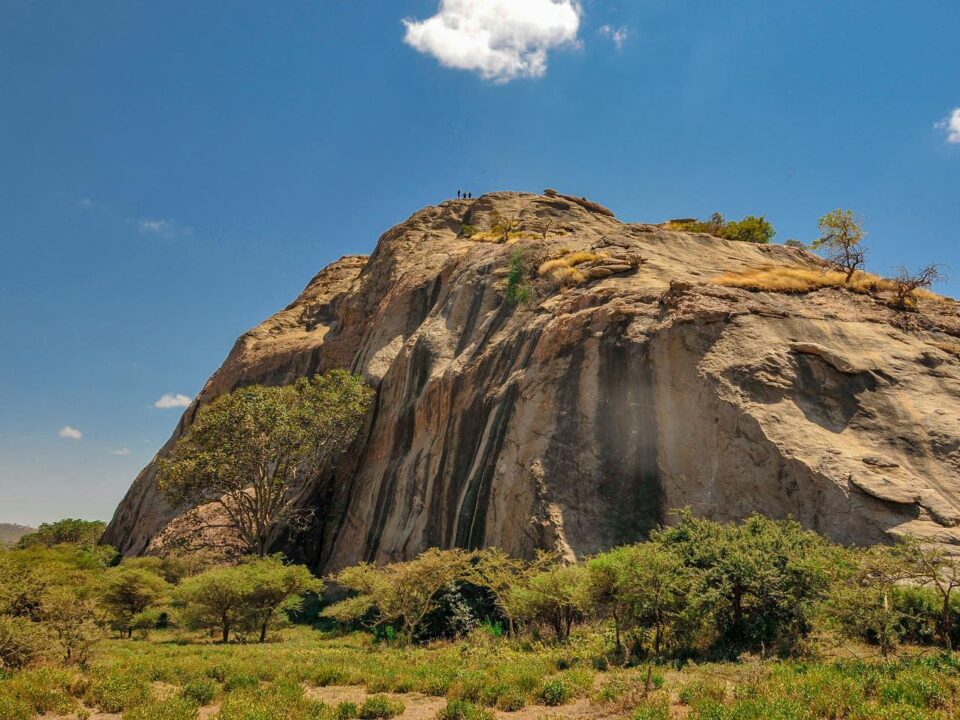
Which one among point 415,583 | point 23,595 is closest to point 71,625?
point 23,595

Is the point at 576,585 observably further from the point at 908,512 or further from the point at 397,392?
the point at 397,392

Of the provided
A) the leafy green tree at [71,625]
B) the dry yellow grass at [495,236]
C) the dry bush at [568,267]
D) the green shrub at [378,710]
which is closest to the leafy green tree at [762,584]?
the green shrub at [378,710]

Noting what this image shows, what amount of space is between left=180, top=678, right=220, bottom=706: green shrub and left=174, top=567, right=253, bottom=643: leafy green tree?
533 inches

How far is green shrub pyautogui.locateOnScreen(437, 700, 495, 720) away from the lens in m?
11.0

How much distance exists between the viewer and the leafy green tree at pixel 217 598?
2648 centimetres

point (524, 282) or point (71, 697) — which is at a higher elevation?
point (524, 282)

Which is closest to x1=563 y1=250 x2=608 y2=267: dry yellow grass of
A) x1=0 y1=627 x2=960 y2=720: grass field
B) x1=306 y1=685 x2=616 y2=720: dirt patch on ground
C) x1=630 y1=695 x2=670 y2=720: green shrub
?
x1=0 y1=627 x2=960 y2=720: grass field

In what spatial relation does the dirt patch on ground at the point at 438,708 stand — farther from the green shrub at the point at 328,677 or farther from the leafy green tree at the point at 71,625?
the leafy green tree at the point at 71,625

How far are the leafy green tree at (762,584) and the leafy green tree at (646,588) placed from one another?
2.06 feet

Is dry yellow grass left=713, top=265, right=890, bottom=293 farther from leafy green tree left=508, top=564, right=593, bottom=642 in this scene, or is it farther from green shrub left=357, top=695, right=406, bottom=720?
green shrub left=357, top=695, right=406, bottom=720

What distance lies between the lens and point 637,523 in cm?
2327

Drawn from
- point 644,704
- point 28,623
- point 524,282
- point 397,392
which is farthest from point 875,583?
point 397,392

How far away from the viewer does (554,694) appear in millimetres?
12789

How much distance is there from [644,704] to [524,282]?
27877 millimetres
